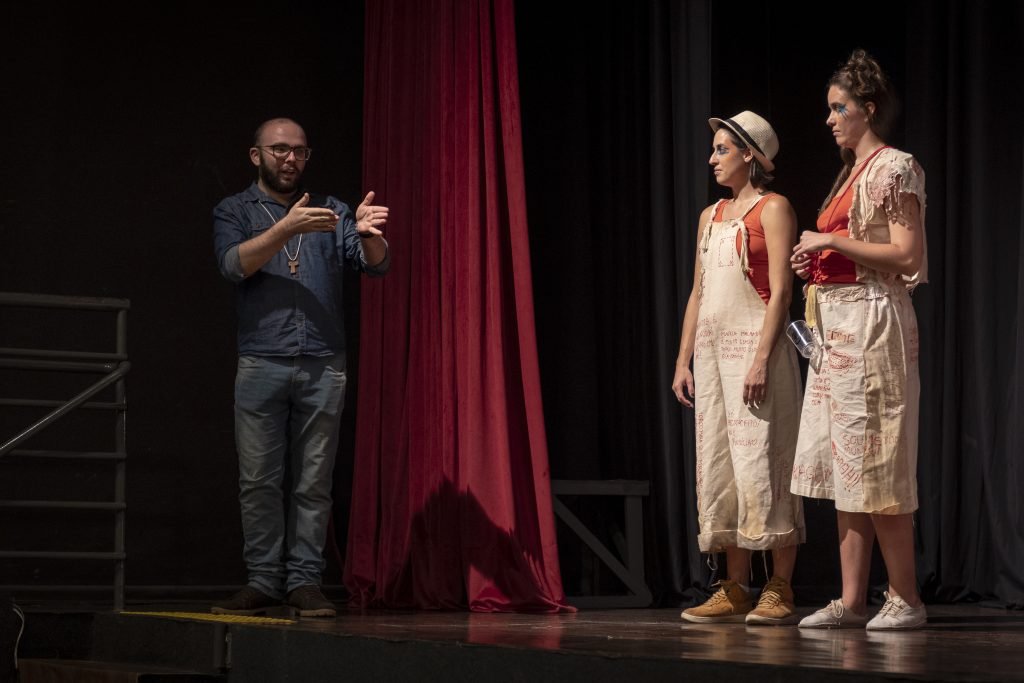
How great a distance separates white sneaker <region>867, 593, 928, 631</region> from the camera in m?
2.92

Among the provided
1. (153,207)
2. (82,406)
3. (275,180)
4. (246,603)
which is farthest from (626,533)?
(153,207)

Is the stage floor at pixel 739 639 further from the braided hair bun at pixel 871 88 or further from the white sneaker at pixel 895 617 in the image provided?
the braided hair bun at pixel 871 88

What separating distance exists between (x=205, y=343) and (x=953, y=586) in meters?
2.60

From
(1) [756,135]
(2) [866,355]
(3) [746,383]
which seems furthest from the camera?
(1) [756,135]

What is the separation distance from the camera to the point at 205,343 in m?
4.59

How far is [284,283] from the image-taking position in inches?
147

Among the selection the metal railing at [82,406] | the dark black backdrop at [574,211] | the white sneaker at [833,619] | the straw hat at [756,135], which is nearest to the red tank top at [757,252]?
the straw hat at [756,135]

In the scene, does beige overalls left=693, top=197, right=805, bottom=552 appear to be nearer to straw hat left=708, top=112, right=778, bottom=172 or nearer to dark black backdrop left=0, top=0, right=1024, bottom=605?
straw hat left=708, top=112, right=778, bottom=172

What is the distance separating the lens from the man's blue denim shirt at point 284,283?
146 inches

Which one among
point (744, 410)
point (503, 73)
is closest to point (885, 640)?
point (744, 410)

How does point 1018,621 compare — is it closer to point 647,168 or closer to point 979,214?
point 979,214

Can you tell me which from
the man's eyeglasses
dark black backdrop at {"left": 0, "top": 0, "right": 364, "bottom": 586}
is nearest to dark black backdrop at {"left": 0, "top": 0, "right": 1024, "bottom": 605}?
dark black backdrop at {"left": 0, "top": 0, "right": 364, "bottom": 586}

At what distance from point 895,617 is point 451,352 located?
1778mm

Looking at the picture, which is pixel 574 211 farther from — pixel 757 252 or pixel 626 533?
pixel 757 252
